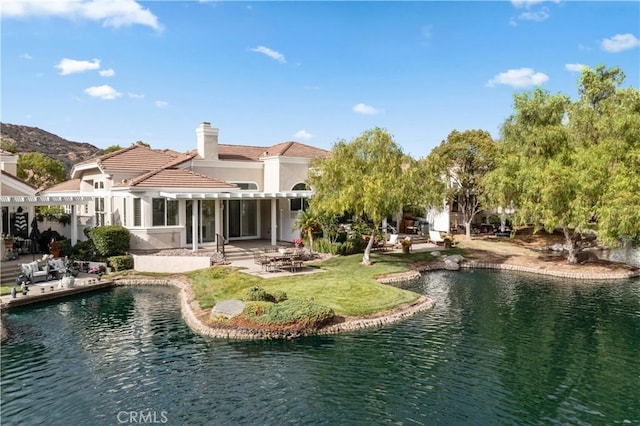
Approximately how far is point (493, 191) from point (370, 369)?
21.0m

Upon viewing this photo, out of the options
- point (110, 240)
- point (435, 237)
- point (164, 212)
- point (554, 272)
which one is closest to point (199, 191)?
point (164, 212)

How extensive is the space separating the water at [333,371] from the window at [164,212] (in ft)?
28.9

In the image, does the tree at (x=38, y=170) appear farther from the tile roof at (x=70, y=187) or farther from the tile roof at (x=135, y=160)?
the tile roof at (x=135, y=160)

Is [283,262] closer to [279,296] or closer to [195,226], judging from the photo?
[195,226]

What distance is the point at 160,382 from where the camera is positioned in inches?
473

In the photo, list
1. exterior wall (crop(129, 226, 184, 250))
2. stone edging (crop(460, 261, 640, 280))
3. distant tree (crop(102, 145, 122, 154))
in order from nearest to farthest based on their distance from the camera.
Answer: stone edging (crop(460, 261, 640, 280)), exterior wall (crop(129, 226, 184, 250)), distant tree (crop(102, 145, 122, 154))

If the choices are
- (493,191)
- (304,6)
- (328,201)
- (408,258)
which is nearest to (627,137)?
(493,191)

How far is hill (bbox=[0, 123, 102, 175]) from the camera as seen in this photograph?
8619 centimetres

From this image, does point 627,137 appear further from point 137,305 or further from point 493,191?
point 137,305

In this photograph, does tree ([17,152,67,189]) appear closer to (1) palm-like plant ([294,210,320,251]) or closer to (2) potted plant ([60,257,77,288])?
(2) potted plant ([60,257,77,288])

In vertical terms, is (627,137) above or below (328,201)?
above

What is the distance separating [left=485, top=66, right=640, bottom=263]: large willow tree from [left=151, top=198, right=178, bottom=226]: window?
20.3 m

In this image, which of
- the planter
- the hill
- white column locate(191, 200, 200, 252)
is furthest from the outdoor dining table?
the hill

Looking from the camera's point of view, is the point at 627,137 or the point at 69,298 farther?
the point at 627,137
